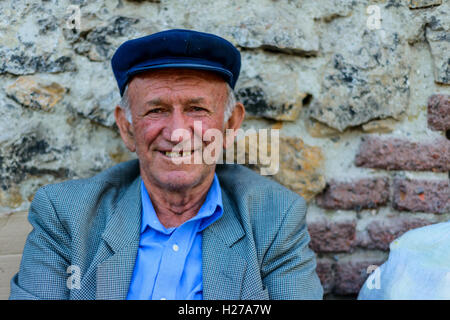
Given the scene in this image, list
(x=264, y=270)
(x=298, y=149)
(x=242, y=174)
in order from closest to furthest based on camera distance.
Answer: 1. (x=264, y=270)
2. (x=242, y=174)
3. (x=298, y=149)

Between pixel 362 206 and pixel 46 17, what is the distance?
1676 millimetres

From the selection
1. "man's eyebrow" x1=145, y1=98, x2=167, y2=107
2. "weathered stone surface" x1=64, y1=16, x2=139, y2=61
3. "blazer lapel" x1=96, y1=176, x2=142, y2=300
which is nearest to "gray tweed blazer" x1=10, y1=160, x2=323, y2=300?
"blazer lapel" x1=96, y1=176, x2=142, y2=300

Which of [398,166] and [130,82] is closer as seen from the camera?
[130,82]

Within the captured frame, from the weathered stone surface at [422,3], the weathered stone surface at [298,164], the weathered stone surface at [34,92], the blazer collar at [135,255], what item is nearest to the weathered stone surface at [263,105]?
the weathered stone surface at [298,164]

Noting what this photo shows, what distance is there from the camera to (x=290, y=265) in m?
1.48

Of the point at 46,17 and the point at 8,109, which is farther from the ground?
the point at 46,17

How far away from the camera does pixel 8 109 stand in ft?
5.72

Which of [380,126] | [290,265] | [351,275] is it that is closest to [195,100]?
[290,265]

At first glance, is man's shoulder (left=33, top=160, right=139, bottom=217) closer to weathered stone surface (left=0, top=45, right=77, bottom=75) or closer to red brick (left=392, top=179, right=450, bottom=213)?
weathered stone surface (left=0, top=45, right=77, bottom=75)

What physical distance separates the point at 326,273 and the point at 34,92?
5.22ft

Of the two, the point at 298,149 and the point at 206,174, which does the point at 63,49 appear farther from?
the point at 298,149

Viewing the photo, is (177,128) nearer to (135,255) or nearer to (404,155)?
(135,255)

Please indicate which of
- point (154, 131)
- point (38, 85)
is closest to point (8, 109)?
point (38, 85)

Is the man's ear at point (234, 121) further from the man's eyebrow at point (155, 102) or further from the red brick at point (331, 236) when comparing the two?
the red brick at point (331, 236)
